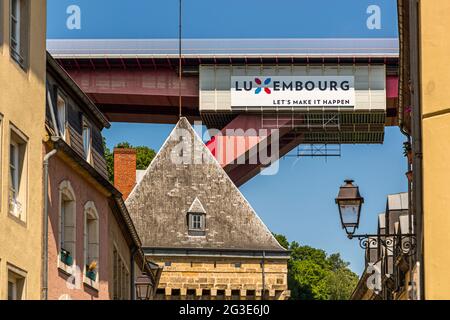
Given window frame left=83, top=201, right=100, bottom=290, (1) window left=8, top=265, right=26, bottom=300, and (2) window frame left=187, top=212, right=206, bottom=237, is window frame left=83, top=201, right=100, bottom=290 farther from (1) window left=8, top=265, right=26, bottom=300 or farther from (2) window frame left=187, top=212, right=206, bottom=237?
(2) window frame left=187, top=212, right=206, bottom=237

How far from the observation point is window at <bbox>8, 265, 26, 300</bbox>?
74.3 ft

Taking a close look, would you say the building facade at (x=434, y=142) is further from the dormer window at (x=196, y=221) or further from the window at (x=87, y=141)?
the dormer window at (x=196, y=221)

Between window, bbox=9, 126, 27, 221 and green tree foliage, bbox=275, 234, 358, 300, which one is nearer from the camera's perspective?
window, bbox=9, 126, 27, 221

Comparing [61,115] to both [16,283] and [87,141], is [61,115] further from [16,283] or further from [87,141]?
[16,283]

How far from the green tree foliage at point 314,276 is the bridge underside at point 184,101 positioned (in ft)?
110

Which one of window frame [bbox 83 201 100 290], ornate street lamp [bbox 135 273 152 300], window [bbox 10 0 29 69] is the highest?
window [bbox 10 0 29 69]

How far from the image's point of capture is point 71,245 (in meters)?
27.1

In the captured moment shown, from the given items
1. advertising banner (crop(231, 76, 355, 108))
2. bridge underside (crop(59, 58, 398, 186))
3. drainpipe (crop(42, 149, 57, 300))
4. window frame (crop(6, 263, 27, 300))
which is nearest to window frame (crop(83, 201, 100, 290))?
drainpipe (crop(42, 149, 57, 300))

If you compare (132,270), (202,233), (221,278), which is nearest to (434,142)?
(132,270)

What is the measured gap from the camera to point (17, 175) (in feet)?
77.5

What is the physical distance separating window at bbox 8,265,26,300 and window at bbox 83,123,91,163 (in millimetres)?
6797

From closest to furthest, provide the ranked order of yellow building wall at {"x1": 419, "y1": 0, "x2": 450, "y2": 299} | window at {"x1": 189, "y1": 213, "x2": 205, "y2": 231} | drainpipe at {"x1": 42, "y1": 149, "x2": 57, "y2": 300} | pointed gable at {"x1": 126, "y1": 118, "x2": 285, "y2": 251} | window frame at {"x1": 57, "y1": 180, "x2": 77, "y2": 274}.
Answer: yellow building wall at {"x1": 419, "y1": 0, "x2": 450, "y2": 299}, drainpipe at {"x1": 42, "y1": 149, "x2": 57, "y2": 300}, window frame at {"x1": 57, "y1": 180, "x2": 77, "y2": 274}, pointed gable at {"x1": 126, "y1": 118, "x2": 285, "y2": 251}, window at {"x1": 189, "y1": 213, "x2": 205, "y2": 231}

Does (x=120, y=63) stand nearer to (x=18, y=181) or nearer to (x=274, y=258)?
(x=274, y=258)

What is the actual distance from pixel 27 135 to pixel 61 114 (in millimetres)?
3649
